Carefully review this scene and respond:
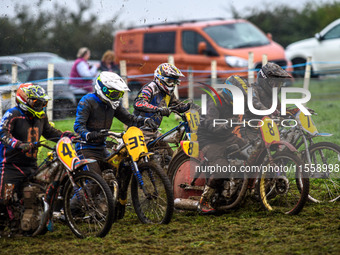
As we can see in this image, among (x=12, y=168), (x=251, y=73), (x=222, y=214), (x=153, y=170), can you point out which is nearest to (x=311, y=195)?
(x=222, y=214)

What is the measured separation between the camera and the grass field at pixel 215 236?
5.86 meters

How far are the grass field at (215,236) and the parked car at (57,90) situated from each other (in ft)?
18.1

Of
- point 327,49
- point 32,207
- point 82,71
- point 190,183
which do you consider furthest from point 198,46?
point 32,207

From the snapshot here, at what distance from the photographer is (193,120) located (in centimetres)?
796

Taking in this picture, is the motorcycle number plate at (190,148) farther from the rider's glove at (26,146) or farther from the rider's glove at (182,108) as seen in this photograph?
the rider's glove at (26,146)

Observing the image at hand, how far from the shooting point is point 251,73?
14.5 metres

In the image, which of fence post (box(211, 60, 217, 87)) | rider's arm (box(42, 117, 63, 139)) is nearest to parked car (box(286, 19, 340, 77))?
fence post (box(211, 60, 217, 87))

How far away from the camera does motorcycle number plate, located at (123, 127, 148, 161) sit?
22.9 feet

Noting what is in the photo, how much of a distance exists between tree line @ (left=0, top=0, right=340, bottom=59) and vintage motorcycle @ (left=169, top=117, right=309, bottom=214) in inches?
230

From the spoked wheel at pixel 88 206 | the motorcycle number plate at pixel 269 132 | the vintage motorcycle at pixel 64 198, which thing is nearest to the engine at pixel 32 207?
the vintage motorcycle at pixel 64 198

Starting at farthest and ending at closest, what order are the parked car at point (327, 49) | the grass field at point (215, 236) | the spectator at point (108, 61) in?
the parked car at point (327, 49) < the spectator at point (108, 61) < the grass field at point (215, 236)

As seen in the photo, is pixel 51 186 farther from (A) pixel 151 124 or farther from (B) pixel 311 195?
(B) pixel 311 195

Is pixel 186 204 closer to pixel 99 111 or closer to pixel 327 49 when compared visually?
pixel 99 111

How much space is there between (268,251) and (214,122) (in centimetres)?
223
